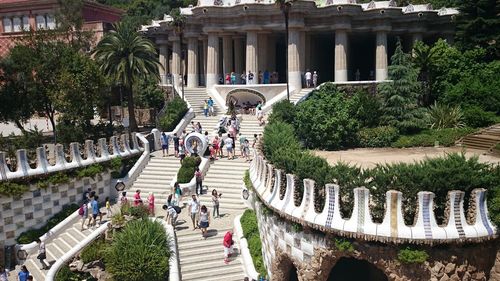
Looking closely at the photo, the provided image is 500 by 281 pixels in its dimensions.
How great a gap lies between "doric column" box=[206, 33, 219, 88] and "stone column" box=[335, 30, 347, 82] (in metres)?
10.5

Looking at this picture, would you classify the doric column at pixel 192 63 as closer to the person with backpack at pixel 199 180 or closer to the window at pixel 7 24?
the person with backpack at pixel 199 180

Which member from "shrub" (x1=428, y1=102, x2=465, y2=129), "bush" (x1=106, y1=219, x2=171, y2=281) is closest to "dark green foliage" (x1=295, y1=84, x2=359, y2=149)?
"shrub" (x1=428, y1=102, x2=465, y2=129)

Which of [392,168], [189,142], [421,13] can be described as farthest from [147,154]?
[421,13]

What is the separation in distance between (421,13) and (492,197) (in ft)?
115

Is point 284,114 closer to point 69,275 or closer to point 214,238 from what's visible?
point 214,238

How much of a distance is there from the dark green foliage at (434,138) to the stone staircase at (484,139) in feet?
1.77

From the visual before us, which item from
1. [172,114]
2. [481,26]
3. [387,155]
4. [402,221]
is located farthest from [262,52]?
[402,221]

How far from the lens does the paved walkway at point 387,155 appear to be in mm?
25391

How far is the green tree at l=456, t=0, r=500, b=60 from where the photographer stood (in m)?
36.6

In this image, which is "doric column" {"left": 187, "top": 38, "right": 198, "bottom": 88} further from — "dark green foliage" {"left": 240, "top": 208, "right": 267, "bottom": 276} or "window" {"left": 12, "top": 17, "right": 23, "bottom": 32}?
"dark green foliage" {"left": 240, "top": 208, "right": 267, "bottom": 276}

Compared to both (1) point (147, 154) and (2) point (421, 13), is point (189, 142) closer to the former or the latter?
(1) point (147, 154)

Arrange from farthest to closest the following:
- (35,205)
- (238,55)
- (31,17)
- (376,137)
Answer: (31,17), (238,55), (376,137), (35,205)

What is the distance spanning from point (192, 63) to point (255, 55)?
8.61 m

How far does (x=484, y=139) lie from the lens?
29.1m
